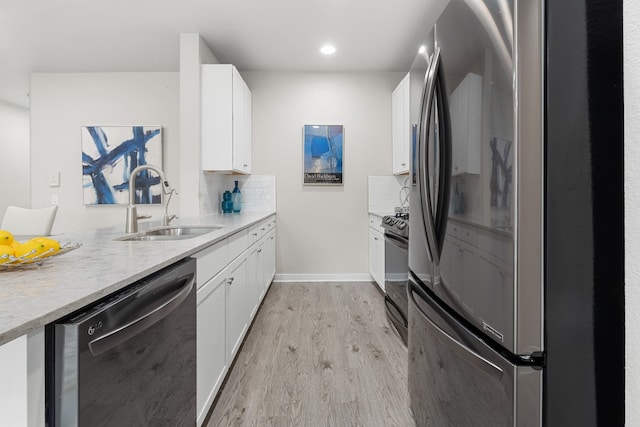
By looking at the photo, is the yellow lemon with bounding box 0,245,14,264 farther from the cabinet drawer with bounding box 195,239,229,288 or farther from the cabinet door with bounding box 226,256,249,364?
the cabinet door with bounding box 226,256,249,364

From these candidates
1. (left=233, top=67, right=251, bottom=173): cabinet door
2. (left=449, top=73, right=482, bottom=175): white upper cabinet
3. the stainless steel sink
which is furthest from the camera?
(left=233, top=67, right=251, bottom=173): cabinet door

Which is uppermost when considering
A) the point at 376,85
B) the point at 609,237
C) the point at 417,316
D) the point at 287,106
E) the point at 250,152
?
the point at 376,85

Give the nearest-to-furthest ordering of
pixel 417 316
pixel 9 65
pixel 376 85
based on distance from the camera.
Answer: pixel 417 316 → pixel 9 65 → pixel 376 85

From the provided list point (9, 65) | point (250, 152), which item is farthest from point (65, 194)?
point (250, 152)

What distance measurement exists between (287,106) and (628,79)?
372 cm

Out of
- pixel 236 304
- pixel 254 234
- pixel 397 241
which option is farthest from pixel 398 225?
pixel 236 304

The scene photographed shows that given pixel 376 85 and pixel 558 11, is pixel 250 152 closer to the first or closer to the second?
pixel 376 85

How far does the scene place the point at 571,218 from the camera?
774 millimetres

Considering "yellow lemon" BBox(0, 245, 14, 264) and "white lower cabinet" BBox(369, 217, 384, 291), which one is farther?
"white lower cabinet" BBox(369, 217, 384, 291)

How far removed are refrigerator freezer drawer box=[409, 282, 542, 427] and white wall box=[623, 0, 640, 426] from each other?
17 centimetres

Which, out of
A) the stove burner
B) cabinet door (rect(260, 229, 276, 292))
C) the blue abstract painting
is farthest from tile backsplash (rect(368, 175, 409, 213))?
the blue abstract painting

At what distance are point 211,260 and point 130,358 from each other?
2.43 ft

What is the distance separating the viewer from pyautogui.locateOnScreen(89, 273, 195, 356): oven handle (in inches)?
28.4

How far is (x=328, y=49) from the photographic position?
3.51 m
